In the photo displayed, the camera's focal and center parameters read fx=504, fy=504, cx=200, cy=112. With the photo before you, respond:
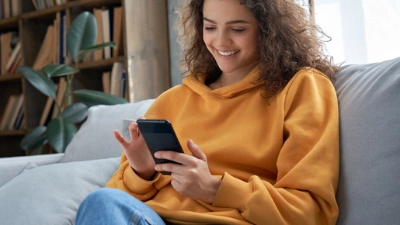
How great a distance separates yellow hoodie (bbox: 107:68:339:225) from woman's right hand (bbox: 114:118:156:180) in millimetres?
24

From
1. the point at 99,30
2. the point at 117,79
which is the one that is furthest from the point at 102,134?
the point at 99,30

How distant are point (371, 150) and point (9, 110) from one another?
2985 millimetres

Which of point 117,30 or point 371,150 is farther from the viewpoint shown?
point 117,30

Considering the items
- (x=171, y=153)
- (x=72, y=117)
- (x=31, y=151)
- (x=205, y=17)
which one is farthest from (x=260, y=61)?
(x=31, y=151)

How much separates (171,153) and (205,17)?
41 cm

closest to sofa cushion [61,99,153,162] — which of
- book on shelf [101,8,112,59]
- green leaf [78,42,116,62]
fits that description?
green leaf [78,42,116,62]

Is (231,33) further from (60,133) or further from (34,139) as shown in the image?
(34,139)

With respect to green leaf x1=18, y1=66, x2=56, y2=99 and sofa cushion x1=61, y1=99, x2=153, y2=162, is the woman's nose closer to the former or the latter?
sofa cushion x1=61, y1=99, x2=153, y2=162

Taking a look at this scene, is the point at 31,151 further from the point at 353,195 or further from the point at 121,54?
the point at 353,195

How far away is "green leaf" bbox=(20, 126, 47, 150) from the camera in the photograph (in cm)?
286

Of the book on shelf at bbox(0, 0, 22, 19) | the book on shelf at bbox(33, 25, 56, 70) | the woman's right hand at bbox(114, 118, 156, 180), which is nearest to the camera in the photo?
the woman's right hand at bbox(114, 118, 156, 180)

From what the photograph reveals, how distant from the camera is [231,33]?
1.22 m

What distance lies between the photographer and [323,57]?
1.36 meters

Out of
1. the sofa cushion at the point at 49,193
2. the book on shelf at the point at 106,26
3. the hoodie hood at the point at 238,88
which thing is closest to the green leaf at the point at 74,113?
the book on shelf at the point at 106,26
